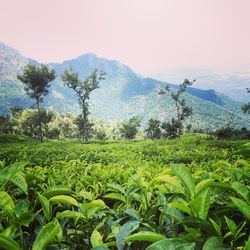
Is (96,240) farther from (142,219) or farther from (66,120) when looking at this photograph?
(66,120)

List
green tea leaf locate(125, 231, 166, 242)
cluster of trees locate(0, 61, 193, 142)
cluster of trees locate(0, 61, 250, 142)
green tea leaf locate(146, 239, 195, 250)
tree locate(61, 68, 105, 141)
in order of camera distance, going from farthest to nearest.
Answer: tree locate(61, 68, 105, 141)
cluster of trees locate(0, 61, 193, 142)
cluster of trees locate(0, 61, 250, 142)
green tea leaf locate(125, 231, 166, 242)
green tea leaf locate(146, 239, 195, 250)

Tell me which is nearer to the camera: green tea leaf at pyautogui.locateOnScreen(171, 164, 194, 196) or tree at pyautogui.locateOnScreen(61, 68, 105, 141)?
green tea leaf at pyautogui.locateOnScreen(171, 164, 194, 196)

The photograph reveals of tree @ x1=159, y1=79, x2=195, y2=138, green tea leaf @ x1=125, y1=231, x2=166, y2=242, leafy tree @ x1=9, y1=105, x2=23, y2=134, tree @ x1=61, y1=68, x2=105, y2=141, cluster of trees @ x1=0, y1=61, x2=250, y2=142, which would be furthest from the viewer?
leafy tree @ x1=9, y1=105, x2=23, y2=134

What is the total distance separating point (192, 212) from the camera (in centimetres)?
132

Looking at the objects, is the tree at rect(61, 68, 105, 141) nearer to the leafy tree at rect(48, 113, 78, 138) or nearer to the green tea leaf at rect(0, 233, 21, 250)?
the leafy tree at rect(48, 113, 78, 138)

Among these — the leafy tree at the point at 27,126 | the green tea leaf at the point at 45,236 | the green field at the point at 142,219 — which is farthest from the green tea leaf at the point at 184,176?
the leafy tree at the point at 27,126

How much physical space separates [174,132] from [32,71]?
41.2 meters

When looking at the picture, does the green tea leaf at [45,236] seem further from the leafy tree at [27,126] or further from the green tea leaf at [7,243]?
the leafy tree at [27,126]

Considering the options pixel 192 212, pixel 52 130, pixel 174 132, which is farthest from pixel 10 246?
pixel 52 130

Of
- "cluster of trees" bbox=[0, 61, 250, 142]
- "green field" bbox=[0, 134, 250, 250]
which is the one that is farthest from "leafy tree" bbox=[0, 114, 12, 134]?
"green field" bbox=[0, 134, 250, 250]

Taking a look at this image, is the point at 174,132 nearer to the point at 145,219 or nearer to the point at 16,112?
the point at 16,112

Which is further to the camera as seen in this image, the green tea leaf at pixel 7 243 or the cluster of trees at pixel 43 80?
the cluster of trees at pixel 43 80

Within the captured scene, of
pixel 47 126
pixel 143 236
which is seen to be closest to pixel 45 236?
pixel 143 236

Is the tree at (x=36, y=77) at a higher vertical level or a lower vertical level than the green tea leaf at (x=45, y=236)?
higher
